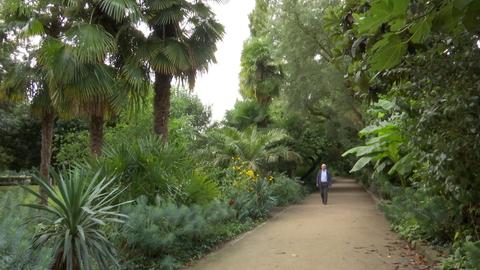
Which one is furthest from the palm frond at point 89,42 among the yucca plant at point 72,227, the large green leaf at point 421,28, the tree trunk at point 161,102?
the large green leaf at point 421,28

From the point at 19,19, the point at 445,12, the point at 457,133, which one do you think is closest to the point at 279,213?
the point at 19,19

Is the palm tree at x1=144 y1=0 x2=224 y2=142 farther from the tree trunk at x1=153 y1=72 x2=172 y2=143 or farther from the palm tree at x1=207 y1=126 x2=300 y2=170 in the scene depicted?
the palm tree at x1=207 y1=126 x2=300 y2=170

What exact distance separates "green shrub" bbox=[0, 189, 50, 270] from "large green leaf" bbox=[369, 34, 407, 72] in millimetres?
3696

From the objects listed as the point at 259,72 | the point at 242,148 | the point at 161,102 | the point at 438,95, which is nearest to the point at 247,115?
the point at 259,72

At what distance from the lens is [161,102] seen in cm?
1276

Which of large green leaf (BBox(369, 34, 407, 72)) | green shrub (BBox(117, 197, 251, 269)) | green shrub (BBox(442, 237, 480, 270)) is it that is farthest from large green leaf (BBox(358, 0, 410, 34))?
green shrub (BBox(117, 197, 251, 269))

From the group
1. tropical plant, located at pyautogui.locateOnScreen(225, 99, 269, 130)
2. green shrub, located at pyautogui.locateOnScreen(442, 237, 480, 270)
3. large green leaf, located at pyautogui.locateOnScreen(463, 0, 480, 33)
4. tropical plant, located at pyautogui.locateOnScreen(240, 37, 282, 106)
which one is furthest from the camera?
tropical plant, located at pyautogui.locateOnScreen(225, 99, 269, 130)

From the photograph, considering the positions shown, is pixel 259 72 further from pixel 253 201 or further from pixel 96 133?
pixel 96 133

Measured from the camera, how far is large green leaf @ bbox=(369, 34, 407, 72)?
7.73 feet

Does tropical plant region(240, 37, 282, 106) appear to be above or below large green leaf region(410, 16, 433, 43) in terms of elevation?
above

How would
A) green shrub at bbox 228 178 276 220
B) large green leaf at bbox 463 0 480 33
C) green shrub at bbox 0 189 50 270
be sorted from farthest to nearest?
green shrub at bbox 228 178 276 220 < green shrub at bbox 0 189 50 270 < large green leaf at bbox 463 0 480 33

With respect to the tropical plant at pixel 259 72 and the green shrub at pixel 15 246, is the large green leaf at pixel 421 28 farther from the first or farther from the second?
the tropical plant at pixel 259 72

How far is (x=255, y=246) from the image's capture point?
9.67 m

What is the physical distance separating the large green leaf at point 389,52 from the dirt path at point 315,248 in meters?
5.60
